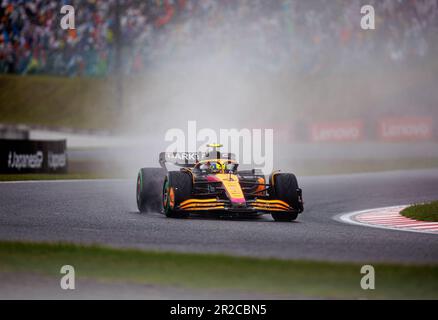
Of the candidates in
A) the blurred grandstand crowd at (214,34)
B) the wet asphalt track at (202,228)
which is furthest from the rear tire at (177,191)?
the blurred grandstand crowd at (214,34)

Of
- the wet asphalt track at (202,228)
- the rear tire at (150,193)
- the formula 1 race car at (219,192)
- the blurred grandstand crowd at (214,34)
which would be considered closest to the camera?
the wet asphalt track at (202,228)

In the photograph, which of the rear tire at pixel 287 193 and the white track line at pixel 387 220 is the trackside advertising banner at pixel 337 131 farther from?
the rear tire at pixel 287 193

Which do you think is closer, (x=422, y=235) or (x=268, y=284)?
(x=268, y=284)

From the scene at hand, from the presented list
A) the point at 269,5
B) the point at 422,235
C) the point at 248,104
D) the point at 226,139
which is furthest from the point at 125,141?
the point at 422,235

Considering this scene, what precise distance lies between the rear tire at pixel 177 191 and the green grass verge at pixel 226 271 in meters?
3.67

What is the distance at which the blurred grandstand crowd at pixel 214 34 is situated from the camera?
44.6m

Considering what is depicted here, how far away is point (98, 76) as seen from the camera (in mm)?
53281

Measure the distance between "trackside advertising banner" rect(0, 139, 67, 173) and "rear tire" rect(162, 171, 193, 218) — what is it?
33.5ft

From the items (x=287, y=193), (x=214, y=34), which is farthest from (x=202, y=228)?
(x=214, y=34)

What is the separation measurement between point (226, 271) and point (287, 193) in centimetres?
534

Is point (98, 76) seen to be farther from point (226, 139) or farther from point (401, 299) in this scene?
point (401, 299)

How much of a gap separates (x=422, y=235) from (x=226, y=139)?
28.0m

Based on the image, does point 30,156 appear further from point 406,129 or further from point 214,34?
point 214,34

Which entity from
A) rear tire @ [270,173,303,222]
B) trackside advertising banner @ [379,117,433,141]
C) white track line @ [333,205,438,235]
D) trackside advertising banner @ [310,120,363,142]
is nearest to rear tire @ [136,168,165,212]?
rear tire @ [270,173,303,222]
